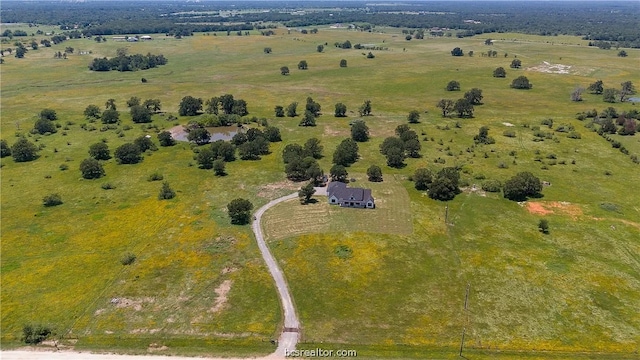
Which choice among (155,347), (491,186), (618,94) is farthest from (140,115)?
(618,94)

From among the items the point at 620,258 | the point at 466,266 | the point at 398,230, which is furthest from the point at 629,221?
the point at 398,230

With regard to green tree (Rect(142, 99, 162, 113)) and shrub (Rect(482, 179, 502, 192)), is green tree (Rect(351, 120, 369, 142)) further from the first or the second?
green tree (Rect(142, 99, 162, 113))

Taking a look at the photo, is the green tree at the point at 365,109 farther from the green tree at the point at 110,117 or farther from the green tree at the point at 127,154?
the green tree at the point at 110,117

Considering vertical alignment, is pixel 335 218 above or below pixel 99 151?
below

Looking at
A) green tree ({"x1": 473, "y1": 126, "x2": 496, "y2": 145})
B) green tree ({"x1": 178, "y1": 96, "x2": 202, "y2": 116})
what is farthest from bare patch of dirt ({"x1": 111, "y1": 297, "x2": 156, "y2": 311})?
green tree ({"x1": 178, "y1": 96, "x2": 202, "y2": 116})

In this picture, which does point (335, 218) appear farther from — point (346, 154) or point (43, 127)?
point (43, 127)

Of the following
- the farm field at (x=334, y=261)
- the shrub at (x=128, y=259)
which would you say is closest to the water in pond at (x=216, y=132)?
the farm field at (x=334, y=261)

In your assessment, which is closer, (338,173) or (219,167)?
(338,173)

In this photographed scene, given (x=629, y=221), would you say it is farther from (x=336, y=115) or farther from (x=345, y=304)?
(x=336, y=115)
